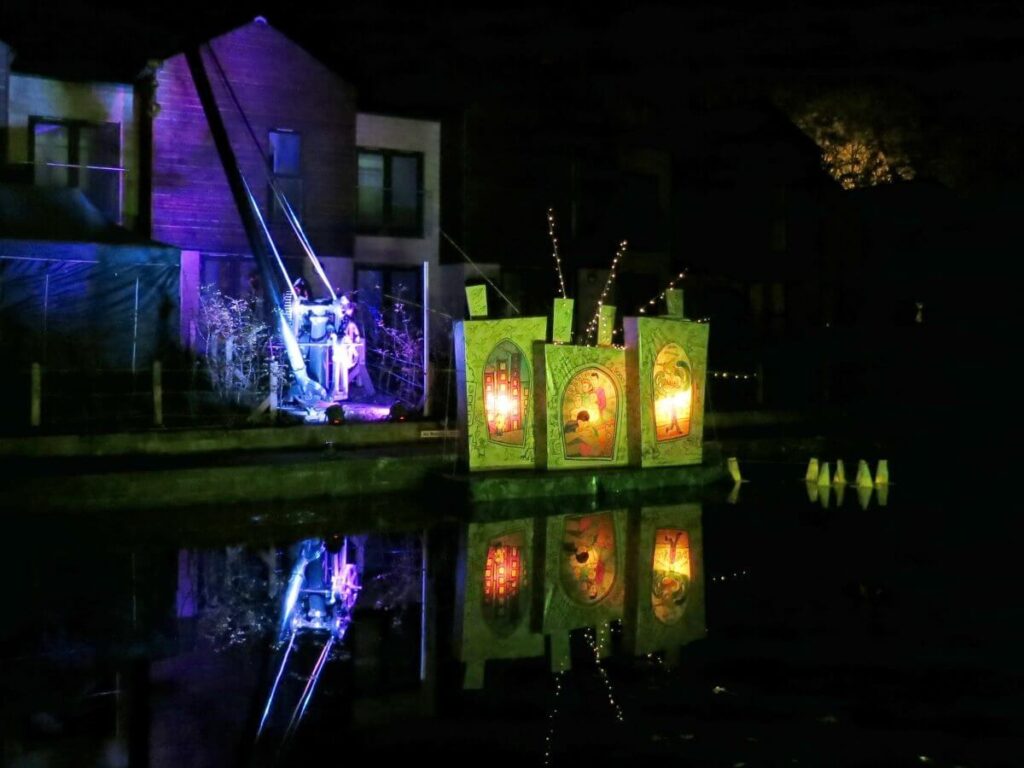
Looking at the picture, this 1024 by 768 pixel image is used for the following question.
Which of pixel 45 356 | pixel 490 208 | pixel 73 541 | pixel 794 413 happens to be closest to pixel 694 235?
pixel 490 208

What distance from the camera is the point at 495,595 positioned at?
10844 millimetres

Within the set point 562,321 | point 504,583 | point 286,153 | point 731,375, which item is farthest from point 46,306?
point 731,375

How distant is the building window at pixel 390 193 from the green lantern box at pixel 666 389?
1394 cm

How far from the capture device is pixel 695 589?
11203mm

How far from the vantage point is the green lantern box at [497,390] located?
16.8 meters

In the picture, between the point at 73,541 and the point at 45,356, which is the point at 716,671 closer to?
the point at 73,541

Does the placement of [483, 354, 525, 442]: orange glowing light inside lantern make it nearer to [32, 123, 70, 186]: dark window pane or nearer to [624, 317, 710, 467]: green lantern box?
[624, 317, 710, 467]: green lantern box

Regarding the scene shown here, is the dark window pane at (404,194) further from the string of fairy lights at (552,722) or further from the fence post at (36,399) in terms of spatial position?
the string of fairy lights at (552,722)

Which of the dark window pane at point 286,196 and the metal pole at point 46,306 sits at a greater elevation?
the dark window pane at point 286,196

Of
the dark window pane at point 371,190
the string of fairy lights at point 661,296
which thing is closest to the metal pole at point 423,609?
the string of fairy lights at point 661,296

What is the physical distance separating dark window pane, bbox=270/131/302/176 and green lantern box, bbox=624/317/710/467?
1351 cm

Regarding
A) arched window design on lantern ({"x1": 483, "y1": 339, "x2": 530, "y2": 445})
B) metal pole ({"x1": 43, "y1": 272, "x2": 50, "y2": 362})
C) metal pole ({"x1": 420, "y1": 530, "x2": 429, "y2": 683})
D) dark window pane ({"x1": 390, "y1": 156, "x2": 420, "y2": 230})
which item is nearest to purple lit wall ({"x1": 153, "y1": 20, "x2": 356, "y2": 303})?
dark window pane ({"x1": 390, "y1": 156, "x2": 420, "y2": 230})

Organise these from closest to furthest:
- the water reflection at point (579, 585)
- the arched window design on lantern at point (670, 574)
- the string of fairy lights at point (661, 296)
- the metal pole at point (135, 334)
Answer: the water reflection at point (579, 585) < the arched window design on lantern at point (670, 574) < the string of fairy lights at point (661, 296) < the metal pole at point (135, 334)

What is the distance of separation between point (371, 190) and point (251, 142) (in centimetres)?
388
